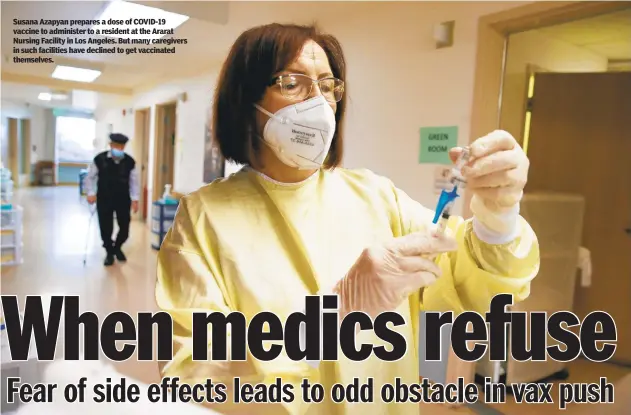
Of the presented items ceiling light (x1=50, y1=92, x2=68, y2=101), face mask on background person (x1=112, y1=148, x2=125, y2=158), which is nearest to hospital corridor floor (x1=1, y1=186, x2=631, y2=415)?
face mask on background person (x1=112, y1=148, x2=125, y2=158)

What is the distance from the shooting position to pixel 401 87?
57.2 inches

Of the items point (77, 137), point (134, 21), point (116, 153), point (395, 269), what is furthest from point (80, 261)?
point (395, 269)

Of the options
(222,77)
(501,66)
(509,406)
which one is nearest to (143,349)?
(222,77)

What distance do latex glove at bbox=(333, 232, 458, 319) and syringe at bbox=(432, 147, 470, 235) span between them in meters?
0.02

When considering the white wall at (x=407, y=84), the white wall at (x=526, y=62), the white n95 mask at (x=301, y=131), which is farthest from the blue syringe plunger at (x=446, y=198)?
the white wall at (x=526, y=62)

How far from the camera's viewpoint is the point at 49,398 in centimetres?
64

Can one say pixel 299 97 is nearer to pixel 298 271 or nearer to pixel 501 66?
pixel 298 271

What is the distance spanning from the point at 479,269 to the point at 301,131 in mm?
281

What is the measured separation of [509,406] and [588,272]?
83 centimetres

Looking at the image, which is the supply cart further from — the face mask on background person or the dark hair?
the face mask on background person

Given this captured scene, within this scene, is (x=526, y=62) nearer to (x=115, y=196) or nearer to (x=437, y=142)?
(x=437, y=142)

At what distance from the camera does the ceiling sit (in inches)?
73.6

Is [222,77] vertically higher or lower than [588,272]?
higher

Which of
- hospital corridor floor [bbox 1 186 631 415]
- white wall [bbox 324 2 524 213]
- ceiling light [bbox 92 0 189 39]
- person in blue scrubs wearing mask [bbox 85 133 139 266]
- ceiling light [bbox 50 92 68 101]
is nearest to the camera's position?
ceiling light [bbox 92 0 189 39]
